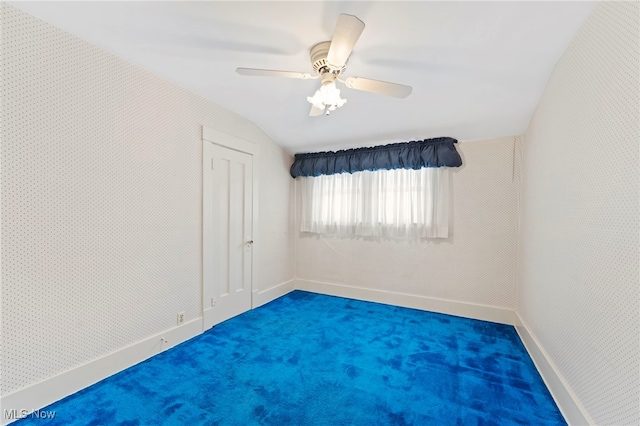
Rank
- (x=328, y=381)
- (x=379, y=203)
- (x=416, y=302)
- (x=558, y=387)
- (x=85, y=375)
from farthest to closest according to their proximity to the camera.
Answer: (x=379, y=203), (x=416, y=302), (x=328, y=381), (x=85, y=375), (x=558, y=387)

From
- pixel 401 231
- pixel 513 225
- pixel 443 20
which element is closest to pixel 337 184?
pixel 401 231

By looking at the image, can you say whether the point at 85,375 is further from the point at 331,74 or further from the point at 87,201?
the point at 331,74

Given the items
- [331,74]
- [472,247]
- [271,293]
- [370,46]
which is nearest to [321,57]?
[331,74]

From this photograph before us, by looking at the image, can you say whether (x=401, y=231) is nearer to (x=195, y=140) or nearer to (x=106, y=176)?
(x=195, y=140)

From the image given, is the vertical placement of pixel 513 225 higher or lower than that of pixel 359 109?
lower

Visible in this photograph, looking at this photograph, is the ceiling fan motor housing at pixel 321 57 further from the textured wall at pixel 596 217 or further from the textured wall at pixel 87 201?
the textured wall at pixel 87 201

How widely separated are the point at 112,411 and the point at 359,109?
10.1ft

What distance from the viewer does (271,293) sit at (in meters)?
3.81

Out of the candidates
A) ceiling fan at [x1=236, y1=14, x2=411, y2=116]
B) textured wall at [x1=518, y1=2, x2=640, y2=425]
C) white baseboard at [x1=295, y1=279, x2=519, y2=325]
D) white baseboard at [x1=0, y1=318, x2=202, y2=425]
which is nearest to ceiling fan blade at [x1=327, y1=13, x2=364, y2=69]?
ceiling fan at [x1=236, y1=14, x2=411, y2=116]

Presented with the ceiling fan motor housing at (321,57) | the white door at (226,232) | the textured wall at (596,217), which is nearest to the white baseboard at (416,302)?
the textured wall at (596,217)

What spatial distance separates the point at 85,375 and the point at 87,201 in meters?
1.22

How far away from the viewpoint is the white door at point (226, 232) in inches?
112

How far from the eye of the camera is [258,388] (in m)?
1.90

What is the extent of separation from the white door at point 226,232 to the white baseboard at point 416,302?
47.2 inches
